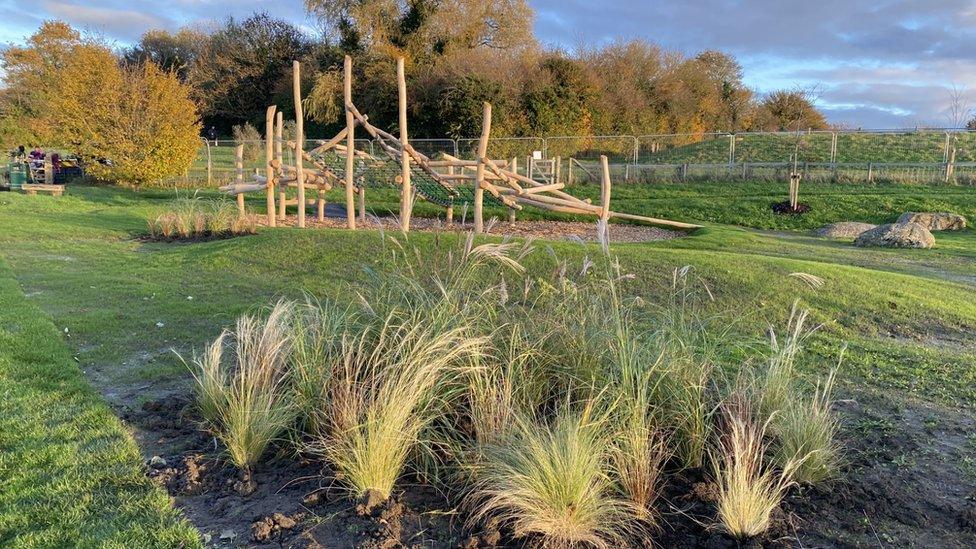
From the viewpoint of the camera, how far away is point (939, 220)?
18156 millimetres

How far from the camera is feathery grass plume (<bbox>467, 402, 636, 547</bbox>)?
285 centimetres

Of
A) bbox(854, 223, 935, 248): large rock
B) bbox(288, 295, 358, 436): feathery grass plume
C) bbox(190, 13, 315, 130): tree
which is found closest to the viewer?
bbox(288, 295, 358, 436): feathery grass plume

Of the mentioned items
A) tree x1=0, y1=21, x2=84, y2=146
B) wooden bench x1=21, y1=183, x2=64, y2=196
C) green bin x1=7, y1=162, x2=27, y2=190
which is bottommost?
wooden bench x1=21, y1=183, x2=64, y2=196

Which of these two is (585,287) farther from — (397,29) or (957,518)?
(397,29)

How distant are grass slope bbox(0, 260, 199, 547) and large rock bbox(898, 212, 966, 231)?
19.7 meters

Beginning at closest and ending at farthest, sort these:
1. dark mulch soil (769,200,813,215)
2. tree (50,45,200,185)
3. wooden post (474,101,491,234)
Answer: wooden post (474,101,491,234) < dark mulch soil (769,200,813,215) < tree (50,45,200,185)

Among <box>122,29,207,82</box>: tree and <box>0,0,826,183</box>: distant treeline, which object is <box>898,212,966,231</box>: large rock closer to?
<box>0,0,826,183</box>: distant treeline

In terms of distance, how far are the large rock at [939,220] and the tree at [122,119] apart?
22586 mm

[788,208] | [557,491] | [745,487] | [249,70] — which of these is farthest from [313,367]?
[249,70]

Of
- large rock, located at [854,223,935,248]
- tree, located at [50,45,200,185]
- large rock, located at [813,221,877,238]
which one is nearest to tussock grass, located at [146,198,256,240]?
tree, located at [50,45,200,185]

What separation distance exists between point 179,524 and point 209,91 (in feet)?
148

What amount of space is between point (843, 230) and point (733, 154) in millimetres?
11876

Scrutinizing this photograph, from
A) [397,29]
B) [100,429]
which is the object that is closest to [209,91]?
[397,29]

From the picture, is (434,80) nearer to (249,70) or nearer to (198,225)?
(249,70)
